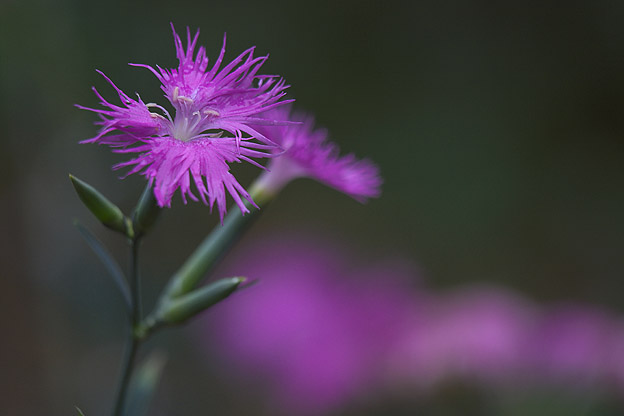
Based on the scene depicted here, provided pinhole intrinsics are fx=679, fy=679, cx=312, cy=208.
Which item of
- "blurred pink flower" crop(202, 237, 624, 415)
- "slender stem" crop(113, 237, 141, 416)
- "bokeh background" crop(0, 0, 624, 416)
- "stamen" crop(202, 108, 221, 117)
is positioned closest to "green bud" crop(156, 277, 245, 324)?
"slender stem" crop(113, 237, 141, 416)

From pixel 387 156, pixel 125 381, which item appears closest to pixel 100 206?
pixel 125 381

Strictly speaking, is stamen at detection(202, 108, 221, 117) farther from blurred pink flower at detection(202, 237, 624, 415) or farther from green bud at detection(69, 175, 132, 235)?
blurred pink flower at detection(202, 237, 624, 415)

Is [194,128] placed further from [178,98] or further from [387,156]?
[387,156]

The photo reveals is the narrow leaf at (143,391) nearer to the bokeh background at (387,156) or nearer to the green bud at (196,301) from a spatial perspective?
the green bud at (196,301)

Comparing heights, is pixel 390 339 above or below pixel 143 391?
above

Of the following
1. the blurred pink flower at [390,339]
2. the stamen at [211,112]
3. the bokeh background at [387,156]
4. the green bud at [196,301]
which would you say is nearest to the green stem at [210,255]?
the green bud at [196,301]

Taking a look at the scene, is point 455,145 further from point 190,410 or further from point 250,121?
point 250,121

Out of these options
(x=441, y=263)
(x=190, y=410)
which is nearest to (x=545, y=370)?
(x=190, y=410)
